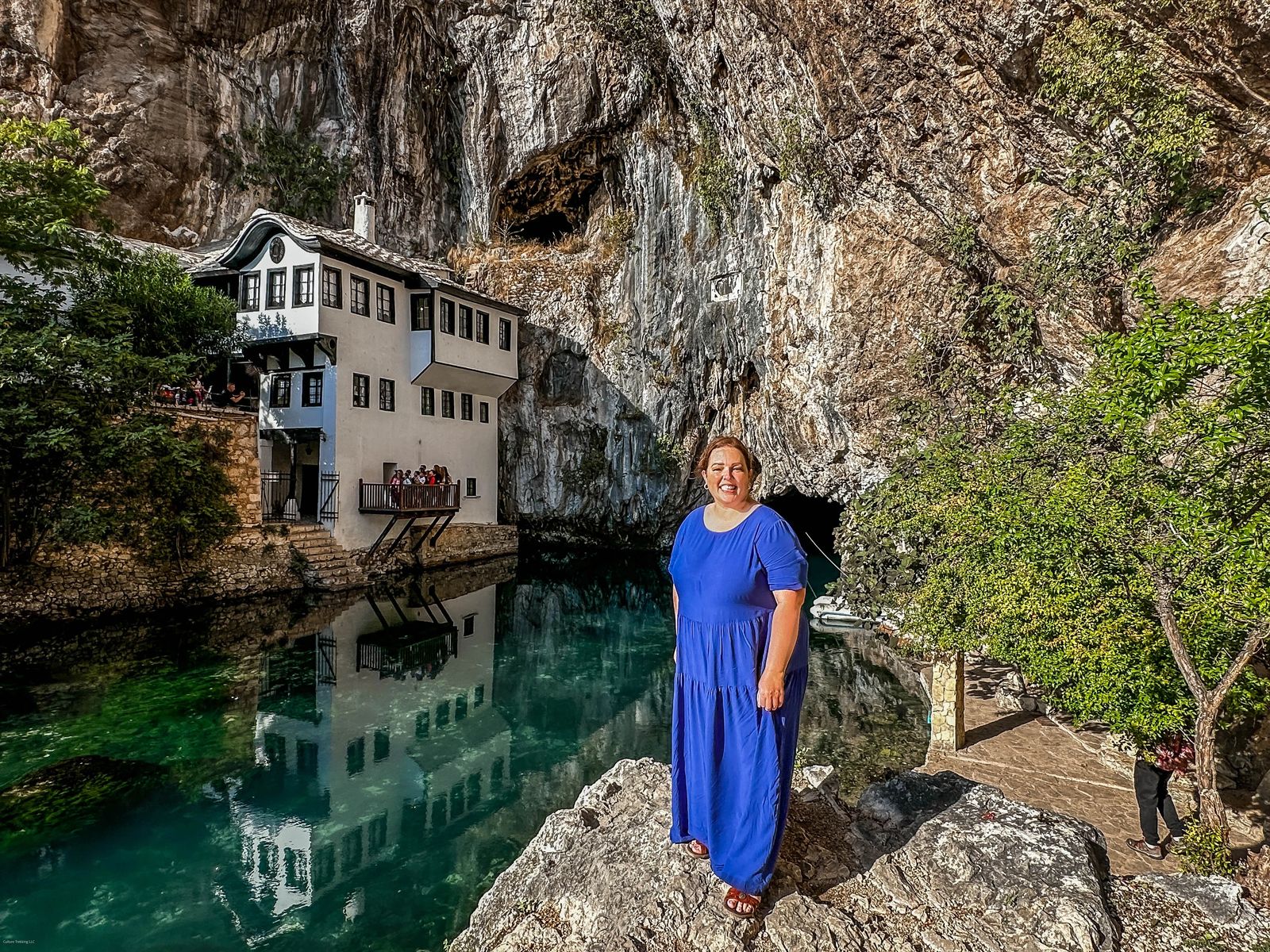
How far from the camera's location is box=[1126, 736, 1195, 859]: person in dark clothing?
5207mm

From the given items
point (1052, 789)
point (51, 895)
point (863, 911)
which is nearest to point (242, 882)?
point (51, 895)

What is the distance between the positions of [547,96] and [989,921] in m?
30.7

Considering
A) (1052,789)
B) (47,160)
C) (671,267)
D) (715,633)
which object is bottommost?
(1052,789)

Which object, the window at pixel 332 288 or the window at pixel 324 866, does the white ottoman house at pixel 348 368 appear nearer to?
the window at pixel 332 288

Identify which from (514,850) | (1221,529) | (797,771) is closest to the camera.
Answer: (1221,529)

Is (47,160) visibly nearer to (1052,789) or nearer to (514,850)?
(514,850)

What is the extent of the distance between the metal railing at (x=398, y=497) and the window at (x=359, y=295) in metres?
5.87

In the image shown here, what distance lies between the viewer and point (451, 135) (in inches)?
1251

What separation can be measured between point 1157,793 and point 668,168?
2485 centimetres

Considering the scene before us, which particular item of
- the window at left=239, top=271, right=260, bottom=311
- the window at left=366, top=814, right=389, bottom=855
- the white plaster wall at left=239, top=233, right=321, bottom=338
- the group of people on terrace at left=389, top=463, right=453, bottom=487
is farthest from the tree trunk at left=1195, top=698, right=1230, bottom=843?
the window at left=239, top=271, right=260, bottom=311

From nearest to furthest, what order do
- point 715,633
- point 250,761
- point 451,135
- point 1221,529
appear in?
point 715,633 < point 1221,529 < point 250,761 < point 451,135

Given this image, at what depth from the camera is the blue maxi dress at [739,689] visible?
3.04 m

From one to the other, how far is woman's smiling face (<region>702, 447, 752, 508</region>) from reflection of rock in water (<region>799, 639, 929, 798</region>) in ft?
19.9

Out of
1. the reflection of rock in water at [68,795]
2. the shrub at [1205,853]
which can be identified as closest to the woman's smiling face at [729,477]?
the shrub at [1205,853]
